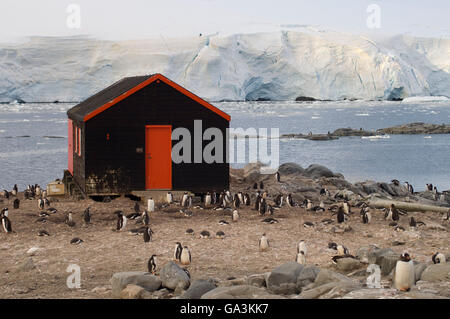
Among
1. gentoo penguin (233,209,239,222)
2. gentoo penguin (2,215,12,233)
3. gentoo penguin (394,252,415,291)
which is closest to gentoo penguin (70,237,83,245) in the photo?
gentoo penguin (2,215,12,233)

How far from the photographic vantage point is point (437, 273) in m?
9.36

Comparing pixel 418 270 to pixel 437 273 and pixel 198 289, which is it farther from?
pixel 198 289

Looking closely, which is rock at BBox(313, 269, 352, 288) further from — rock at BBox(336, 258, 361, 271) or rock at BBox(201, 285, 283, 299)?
rock at BBox(336, 258, 361, 271)

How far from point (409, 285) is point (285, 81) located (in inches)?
3895

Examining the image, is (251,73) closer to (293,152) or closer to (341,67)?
(341,67)

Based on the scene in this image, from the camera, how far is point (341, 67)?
104m

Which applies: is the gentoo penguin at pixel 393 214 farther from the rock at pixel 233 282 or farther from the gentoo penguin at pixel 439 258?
the rock at pixel 233 282

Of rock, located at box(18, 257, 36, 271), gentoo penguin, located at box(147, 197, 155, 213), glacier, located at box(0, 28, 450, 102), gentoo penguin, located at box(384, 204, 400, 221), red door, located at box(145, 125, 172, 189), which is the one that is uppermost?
glacier, located at box(0, 28, 450, 102)

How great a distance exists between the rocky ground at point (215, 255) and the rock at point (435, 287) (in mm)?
15

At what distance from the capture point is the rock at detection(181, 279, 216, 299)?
863 centimetres

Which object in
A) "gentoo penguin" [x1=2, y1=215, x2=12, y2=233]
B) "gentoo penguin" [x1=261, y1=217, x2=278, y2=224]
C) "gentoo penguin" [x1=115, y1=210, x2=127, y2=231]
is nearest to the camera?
"gentoo penguin" [x1=2, y1=215, x2=12, y2=233]

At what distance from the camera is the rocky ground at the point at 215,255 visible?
29.6ft

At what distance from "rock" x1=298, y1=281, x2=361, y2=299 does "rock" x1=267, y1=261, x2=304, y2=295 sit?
72 cm

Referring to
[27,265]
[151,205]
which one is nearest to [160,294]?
[27,265]
